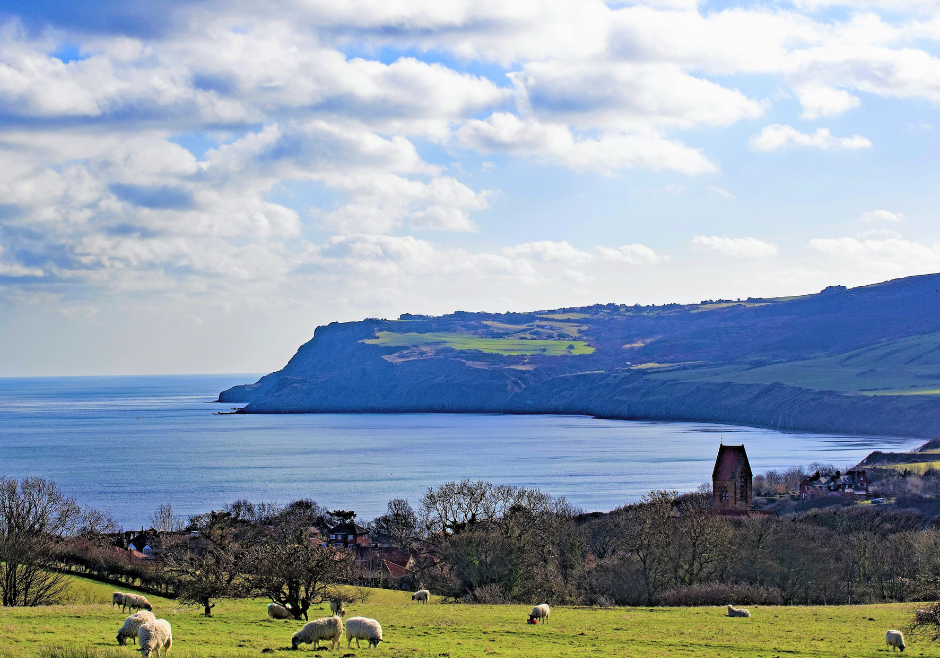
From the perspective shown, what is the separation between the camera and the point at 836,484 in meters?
101

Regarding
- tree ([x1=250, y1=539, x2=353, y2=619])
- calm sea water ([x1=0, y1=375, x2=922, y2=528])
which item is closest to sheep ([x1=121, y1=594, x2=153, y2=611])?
tree ([x1=250, y1=539, x2=353, y2=619])

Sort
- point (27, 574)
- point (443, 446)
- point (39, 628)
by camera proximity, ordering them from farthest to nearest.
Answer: point (443, 446), point (27, 574), point (39, 628)

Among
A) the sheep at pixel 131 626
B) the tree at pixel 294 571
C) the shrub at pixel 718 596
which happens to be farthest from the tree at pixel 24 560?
the shrub at pixel 718 596

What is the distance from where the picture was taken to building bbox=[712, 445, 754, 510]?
249 ft

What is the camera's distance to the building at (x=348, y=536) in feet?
233

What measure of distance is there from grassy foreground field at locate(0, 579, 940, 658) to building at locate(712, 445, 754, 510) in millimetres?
43417

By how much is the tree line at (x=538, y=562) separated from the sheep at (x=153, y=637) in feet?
26.3

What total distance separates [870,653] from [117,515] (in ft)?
284

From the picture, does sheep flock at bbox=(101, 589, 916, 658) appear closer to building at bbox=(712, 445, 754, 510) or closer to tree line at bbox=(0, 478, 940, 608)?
tree line at bbox=(0, 478, 940, 608)

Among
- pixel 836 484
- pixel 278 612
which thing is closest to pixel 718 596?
pixel 278 612

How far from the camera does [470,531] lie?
47.9 metres

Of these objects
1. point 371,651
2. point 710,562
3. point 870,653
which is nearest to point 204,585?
point 371,651

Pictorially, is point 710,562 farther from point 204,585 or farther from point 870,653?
point 204,585

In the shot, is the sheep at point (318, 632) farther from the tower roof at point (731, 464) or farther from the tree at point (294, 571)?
the tower roof at point (731, 464)
